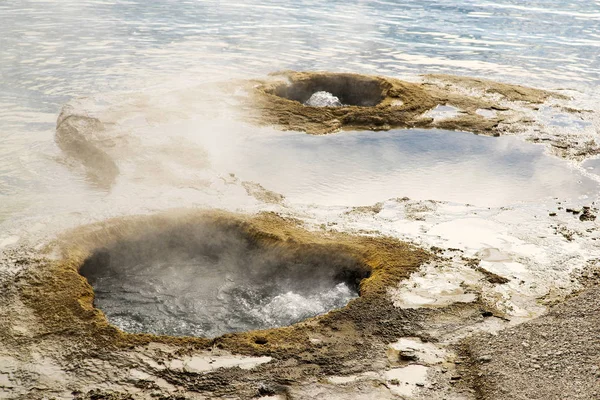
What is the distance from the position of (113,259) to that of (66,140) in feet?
13.2

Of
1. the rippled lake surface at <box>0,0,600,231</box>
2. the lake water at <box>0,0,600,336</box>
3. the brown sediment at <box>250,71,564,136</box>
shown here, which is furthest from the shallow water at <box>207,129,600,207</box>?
the brown sediment at <box>250,71,564,136</box>

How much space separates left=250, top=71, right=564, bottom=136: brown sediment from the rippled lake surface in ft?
2.51

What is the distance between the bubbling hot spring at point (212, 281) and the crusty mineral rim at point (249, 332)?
0.39 feet

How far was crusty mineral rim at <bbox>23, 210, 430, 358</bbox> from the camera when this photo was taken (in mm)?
5238

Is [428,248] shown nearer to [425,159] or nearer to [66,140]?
[425,159]

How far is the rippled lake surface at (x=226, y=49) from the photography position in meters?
9.74

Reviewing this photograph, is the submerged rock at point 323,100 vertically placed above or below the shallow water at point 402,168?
above

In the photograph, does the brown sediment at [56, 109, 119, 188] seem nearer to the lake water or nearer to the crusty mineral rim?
the lake water

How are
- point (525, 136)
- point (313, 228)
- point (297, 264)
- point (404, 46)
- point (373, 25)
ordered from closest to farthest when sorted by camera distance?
1. point (297, 264)
2. point (313, 228)
3. point (525, 136)
4. point (404, 46)
5. point (373, 25)

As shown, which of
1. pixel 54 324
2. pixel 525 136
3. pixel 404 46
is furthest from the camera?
pixel 404 46

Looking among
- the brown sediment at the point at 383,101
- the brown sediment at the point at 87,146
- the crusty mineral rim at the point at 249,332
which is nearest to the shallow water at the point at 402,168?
the brown sediment at the point at 383,101

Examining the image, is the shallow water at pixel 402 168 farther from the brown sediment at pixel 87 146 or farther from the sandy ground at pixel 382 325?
the brown sediment at pixel 87 146

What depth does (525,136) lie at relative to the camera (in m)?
10.6

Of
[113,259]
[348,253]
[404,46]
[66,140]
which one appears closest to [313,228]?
[348,253]
